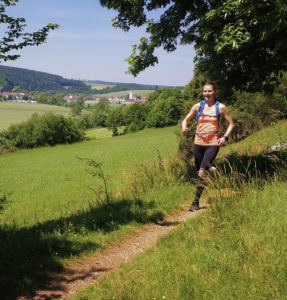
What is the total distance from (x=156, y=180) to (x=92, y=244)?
382 centimetres

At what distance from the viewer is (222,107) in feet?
25.3

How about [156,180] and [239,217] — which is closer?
[239,217]

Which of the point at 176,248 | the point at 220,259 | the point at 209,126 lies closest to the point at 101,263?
the point at 176,248

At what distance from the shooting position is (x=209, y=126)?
25.3ft

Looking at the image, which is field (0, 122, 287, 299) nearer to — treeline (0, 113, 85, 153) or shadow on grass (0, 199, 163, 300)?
shadow on grass (0, 199, 163, 300)

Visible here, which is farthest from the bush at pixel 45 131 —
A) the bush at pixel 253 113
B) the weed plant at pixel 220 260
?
the weed plant at pixel 220 260

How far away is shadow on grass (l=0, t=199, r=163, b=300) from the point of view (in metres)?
5.25

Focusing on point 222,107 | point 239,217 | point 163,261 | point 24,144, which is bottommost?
point 24,144

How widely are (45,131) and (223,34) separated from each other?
7998cm

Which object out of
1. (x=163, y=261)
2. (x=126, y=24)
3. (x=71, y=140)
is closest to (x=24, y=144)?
(x=71, y=140)

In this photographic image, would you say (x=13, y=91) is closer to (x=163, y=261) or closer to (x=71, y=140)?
(x=163, y=261)

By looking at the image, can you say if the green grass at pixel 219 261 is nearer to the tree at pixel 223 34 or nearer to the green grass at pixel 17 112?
the tree at pixel 223 34

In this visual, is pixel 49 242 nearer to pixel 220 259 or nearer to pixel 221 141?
pixel 220 259

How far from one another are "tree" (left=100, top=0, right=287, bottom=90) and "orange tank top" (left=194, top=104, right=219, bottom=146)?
1.14 meters
